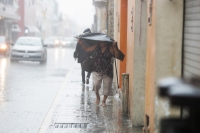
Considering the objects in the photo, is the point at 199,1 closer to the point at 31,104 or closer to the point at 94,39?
the point at 94,39

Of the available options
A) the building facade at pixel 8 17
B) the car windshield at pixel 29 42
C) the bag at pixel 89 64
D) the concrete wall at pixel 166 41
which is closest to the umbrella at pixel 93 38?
the bag at pixel 89 64

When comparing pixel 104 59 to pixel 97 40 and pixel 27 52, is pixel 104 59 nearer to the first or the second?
pixel 97 40

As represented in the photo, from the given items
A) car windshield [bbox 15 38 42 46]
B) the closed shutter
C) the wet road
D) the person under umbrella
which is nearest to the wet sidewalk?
the wet road

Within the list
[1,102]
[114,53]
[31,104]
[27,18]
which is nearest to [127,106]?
[114,53]

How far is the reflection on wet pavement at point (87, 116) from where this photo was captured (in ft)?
27.4

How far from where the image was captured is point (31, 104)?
11484 millimetres

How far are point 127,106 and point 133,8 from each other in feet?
6.87

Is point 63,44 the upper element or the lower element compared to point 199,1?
lower

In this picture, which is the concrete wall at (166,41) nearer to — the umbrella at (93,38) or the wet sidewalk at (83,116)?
the wet sidewalk at (83,116)

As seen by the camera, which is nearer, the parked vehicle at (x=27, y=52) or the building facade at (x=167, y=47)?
the building facade at (x=167, y=47)

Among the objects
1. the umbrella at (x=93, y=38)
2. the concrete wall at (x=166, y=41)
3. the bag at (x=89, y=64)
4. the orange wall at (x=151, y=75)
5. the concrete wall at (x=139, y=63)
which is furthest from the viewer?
the bag at (x=89, y=64)

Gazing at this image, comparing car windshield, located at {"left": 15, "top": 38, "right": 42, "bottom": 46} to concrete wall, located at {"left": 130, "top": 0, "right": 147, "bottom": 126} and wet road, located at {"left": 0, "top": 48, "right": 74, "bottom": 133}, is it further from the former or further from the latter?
concrete wall, located at {"left": 130, "top": 0, "right": 147, "bottom": 126}

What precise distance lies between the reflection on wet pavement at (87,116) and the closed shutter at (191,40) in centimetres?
218

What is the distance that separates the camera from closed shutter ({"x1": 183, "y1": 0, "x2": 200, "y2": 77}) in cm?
582
